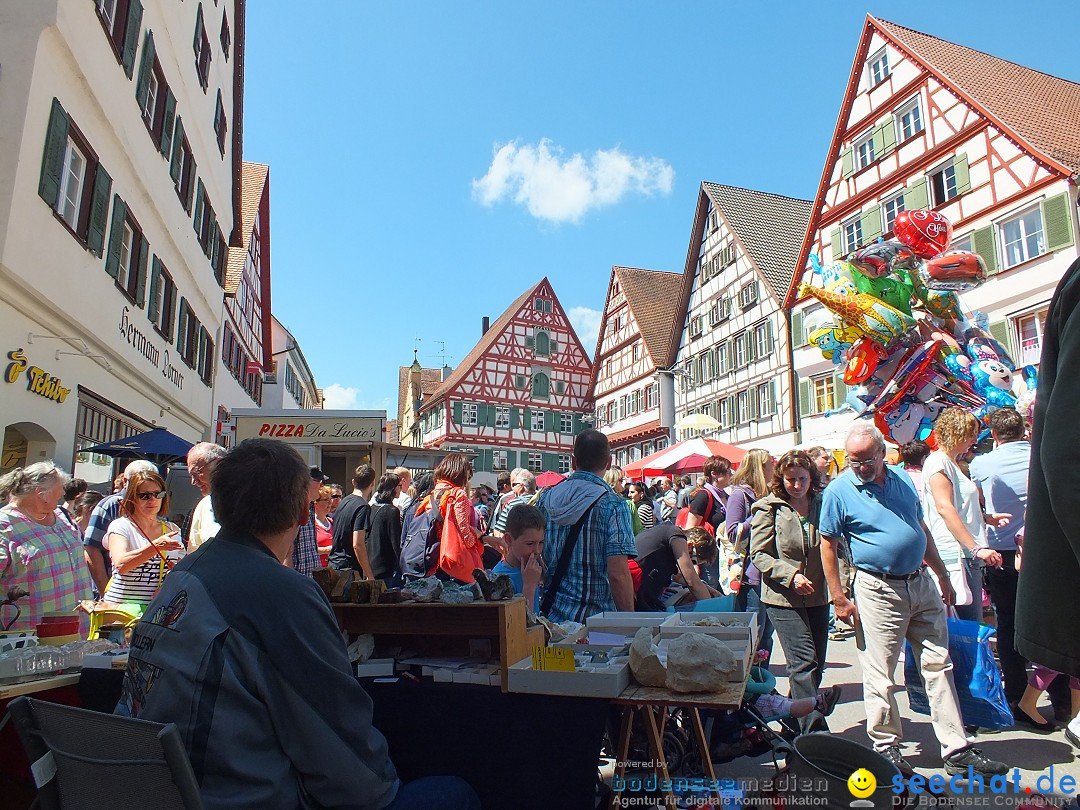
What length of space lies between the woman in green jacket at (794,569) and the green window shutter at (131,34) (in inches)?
409

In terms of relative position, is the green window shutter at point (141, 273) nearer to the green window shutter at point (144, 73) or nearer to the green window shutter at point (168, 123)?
the green window shutter at point (168, 123)

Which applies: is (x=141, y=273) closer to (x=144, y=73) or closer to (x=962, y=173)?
(x=144, y=73)

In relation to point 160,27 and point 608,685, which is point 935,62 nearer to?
point 160,27

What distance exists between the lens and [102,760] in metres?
1.77

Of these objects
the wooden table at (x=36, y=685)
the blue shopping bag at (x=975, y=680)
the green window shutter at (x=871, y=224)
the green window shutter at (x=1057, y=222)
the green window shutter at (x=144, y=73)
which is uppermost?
the green window shutter at (x=871, y=224)

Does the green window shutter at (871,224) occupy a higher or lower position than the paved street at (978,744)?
higher

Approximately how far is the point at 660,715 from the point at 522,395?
40362 millimetres

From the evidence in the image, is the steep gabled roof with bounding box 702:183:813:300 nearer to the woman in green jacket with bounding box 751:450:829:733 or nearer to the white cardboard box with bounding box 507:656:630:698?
the woman in green jacket with bounding box 751:450:829:733

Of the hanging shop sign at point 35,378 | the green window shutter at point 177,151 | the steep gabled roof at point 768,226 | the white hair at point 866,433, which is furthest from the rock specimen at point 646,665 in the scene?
the steep gabled roof at point 768,226

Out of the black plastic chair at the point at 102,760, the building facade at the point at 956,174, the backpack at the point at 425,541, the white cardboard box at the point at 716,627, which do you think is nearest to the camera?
the black plastic chair at the point at 102,760

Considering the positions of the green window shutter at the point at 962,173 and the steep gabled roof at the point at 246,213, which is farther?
the steep gabled roof at the point at 246,213

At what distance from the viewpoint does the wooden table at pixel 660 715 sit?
2.47 metres

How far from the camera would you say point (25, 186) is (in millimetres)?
7387

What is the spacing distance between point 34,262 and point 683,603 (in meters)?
7.59
